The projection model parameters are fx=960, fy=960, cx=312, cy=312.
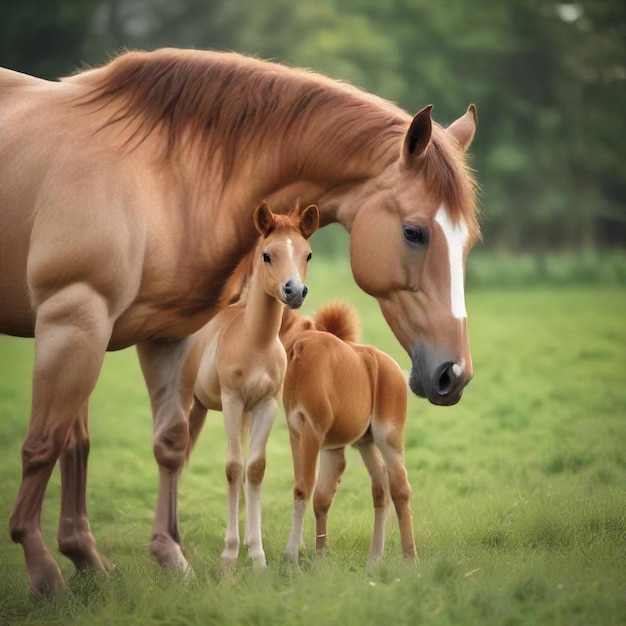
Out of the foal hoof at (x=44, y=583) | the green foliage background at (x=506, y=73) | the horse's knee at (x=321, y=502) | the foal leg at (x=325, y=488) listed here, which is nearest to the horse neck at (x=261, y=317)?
the foal leg at (x=325, y=488)

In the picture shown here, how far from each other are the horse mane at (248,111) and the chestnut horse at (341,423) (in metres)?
1.06

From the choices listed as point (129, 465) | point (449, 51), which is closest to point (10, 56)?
point (449, 51)

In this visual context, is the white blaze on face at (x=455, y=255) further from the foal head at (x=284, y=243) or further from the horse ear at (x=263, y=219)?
the horse ear at (x=263, y=219)

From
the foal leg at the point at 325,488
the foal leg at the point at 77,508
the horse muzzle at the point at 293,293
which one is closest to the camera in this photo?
the horse muzzle at the point at 293,293

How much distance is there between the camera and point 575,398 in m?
9.96

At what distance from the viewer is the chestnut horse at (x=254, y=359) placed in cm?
473

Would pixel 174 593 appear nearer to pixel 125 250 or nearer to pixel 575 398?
pixel 125 250

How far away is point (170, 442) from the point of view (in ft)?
17.2

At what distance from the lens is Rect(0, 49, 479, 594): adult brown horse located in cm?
437

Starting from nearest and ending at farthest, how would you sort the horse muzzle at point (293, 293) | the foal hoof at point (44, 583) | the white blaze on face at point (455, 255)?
the white blaze on face at point (455, 255)
the foal hoof at point (44, 583)
the horse muzzle at point (293, 293)

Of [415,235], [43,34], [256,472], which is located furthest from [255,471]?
[43,34]

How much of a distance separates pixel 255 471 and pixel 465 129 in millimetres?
2084

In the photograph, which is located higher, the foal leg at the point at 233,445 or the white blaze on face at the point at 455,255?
the white blaze on face at the point at 455,255

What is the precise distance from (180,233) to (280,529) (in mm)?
2152
